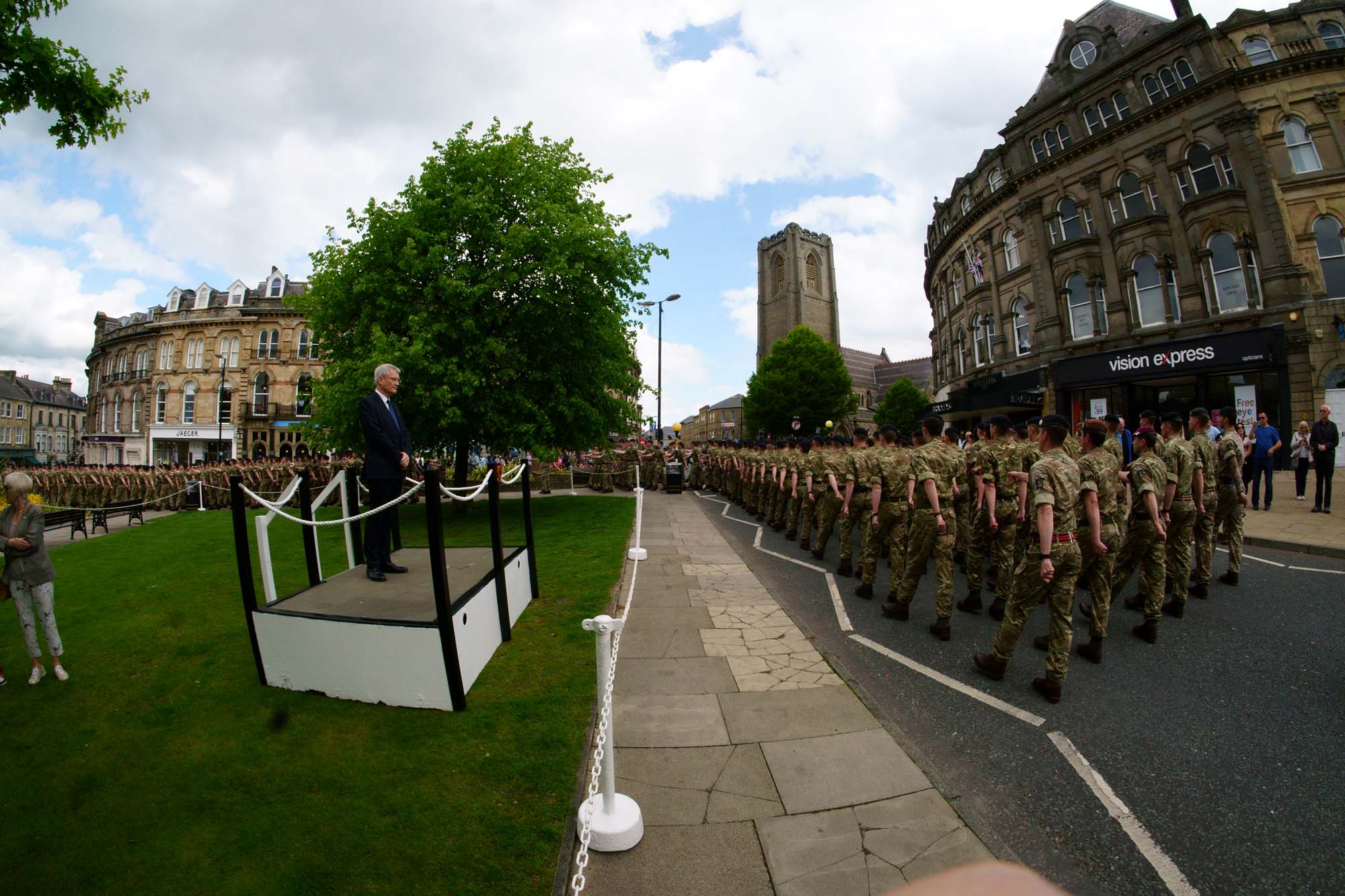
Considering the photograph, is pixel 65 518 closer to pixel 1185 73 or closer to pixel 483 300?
pixel 483 300

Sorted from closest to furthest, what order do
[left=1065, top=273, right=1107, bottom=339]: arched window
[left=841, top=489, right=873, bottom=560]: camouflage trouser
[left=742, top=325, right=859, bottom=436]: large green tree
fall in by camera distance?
1. [left=841, top=489, right=873, bottom=560]: camouflage trouser
2. [left=1065, top=273, right=1107, bottom=339]: arched window
3. [left=742, top=325, right=859, bottom=436]: large green tree

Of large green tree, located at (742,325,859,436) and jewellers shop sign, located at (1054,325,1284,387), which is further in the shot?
large green tree, located at (742,325,859,436)

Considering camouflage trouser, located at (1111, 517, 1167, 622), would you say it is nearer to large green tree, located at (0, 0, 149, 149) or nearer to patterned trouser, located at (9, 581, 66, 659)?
patterned trouser, located at (9, 581, 66, 659)

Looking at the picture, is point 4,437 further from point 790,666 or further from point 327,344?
point 790,666

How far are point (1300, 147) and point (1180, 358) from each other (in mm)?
8126

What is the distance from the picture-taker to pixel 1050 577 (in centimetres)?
454

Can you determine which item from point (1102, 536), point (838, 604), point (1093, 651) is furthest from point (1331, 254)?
point (838, 604)

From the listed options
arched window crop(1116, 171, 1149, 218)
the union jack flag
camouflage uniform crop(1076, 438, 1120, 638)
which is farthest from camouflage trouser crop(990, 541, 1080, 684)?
the union jack flag

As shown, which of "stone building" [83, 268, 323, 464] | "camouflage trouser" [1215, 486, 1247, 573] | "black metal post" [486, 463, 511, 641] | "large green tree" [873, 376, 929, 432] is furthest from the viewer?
"large green tree" [873, 376, 929, 432]

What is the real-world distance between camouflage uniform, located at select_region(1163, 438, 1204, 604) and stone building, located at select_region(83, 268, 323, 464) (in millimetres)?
→ 51074

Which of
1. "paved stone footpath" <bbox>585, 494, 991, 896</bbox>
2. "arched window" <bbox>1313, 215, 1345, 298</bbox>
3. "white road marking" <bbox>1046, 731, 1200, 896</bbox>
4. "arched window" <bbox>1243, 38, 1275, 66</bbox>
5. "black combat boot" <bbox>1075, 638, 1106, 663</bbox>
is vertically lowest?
"white road marking" <bbox>1046, 731, 1200, 896</bbox>

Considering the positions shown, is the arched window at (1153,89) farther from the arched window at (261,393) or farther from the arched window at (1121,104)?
the arched window at (261,393)

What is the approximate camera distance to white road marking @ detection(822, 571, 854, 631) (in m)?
6.50

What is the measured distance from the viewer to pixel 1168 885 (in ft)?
8.84
